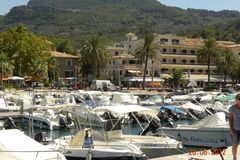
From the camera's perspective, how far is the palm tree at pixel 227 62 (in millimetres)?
101688

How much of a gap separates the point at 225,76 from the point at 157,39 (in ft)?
61.1

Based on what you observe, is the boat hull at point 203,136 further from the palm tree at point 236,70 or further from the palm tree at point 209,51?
the palm tree at point 236,70

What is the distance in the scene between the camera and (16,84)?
91.1 meters

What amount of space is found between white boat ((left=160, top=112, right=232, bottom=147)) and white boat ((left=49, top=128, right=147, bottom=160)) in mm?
6964

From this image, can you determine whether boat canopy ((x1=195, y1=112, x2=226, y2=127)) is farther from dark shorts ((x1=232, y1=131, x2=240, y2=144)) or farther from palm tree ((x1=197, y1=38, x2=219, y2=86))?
palm tree ((x1=197, y1=38, x2=219, y2=86))

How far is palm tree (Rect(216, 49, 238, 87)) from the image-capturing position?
101688 mm

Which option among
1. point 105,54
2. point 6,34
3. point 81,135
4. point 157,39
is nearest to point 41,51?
point 6,34

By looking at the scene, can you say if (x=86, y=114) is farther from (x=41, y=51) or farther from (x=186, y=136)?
(x=41, y=51)

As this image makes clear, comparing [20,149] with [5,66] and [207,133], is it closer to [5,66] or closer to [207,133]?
[207,133]

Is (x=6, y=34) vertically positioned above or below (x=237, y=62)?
above

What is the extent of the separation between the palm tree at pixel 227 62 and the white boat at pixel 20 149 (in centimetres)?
8922

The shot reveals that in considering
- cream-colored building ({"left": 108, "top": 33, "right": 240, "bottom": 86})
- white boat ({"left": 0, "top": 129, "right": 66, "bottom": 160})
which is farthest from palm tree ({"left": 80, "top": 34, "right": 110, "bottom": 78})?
white boat ({"left": 0, "top": 129, "right": 66, "bottom": 160})

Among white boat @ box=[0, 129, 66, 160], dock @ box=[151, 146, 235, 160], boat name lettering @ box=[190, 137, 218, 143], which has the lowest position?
boat name lettering @ box=[190, 137, 218, 143]

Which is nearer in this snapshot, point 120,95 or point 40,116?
point 40,116
